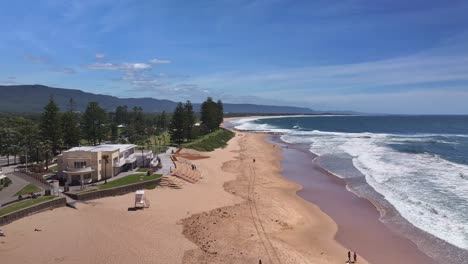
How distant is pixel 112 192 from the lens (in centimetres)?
3048

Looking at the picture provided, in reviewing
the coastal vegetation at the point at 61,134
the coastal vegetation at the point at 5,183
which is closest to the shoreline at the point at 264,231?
the coastal vegetation at the point at 5,183

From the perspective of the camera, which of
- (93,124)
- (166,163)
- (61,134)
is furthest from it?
(93,124)

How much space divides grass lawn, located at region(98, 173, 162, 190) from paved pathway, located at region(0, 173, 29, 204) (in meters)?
6.26


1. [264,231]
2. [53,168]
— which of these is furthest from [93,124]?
[264,231]

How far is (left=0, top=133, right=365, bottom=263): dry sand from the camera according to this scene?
766 inches

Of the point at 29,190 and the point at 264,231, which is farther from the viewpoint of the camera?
the point at 29,190

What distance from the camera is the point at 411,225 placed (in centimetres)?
2530

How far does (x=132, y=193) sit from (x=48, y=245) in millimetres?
11225

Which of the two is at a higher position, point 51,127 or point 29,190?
point 51,127

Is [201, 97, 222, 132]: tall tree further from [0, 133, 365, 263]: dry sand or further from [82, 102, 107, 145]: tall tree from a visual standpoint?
[0, 133, 365, 263]: dry sand

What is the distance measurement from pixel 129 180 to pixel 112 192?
343 cm

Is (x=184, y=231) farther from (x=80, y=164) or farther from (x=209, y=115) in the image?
(x=209, y=115)

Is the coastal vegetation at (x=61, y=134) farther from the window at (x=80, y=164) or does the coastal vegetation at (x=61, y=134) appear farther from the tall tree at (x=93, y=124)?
the window at (x=80, y=164)

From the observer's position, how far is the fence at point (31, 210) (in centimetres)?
2308
